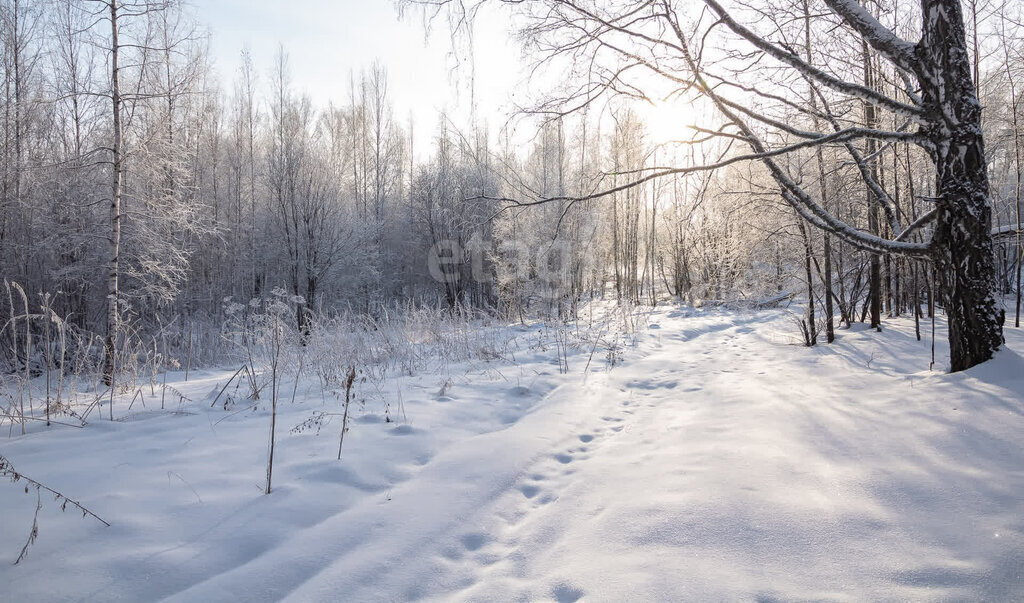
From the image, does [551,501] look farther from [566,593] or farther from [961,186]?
[961,186]

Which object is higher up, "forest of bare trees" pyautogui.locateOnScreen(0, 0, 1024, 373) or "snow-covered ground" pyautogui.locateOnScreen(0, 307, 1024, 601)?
"forest of bare trees" pyautogui.locateOnScreen(0, 0, 1024, 373)

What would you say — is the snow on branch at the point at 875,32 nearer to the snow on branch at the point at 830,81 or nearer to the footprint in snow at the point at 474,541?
the snow on branch at the point at 830,81

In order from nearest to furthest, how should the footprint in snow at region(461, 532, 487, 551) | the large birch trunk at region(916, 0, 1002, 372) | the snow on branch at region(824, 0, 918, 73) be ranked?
the footprint in snow at region(461, 532, 487, 551) < the large birch trunk at region(916, 0, 1002, 372) < the snow on branch at region(824, 0, 918, 73)

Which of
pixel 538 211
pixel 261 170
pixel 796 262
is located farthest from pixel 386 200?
pixel 796 262

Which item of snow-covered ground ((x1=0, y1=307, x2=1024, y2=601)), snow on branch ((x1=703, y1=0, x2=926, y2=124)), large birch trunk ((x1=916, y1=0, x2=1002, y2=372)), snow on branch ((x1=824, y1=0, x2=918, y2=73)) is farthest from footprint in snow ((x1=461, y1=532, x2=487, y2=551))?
snow on branch ((x1=824, y1=0, x2=918, y2=73))

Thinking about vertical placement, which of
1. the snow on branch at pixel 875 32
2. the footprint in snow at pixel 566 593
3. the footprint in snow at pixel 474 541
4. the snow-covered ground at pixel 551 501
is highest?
the snow on branch at pixel 875 32

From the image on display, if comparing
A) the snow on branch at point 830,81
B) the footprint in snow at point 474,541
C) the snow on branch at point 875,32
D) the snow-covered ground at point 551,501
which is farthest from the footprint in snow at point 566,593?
the snow on branch at point 875,32

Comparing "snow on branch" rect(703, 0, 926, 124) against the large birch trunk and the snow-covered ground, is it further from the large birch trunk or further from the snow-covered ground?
the snow-covered ground

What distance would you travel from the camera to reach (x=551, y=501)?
2.14 metres

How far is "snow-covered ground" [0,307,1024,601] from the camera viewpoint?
1.39m

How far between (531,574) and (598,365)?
157 inches

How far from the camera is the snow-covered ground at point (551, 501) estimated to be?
139 centimetres

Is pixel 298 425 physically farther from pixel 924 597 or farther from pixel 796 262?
pixel 796 262

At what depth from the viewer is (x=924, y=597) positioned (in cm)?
120
